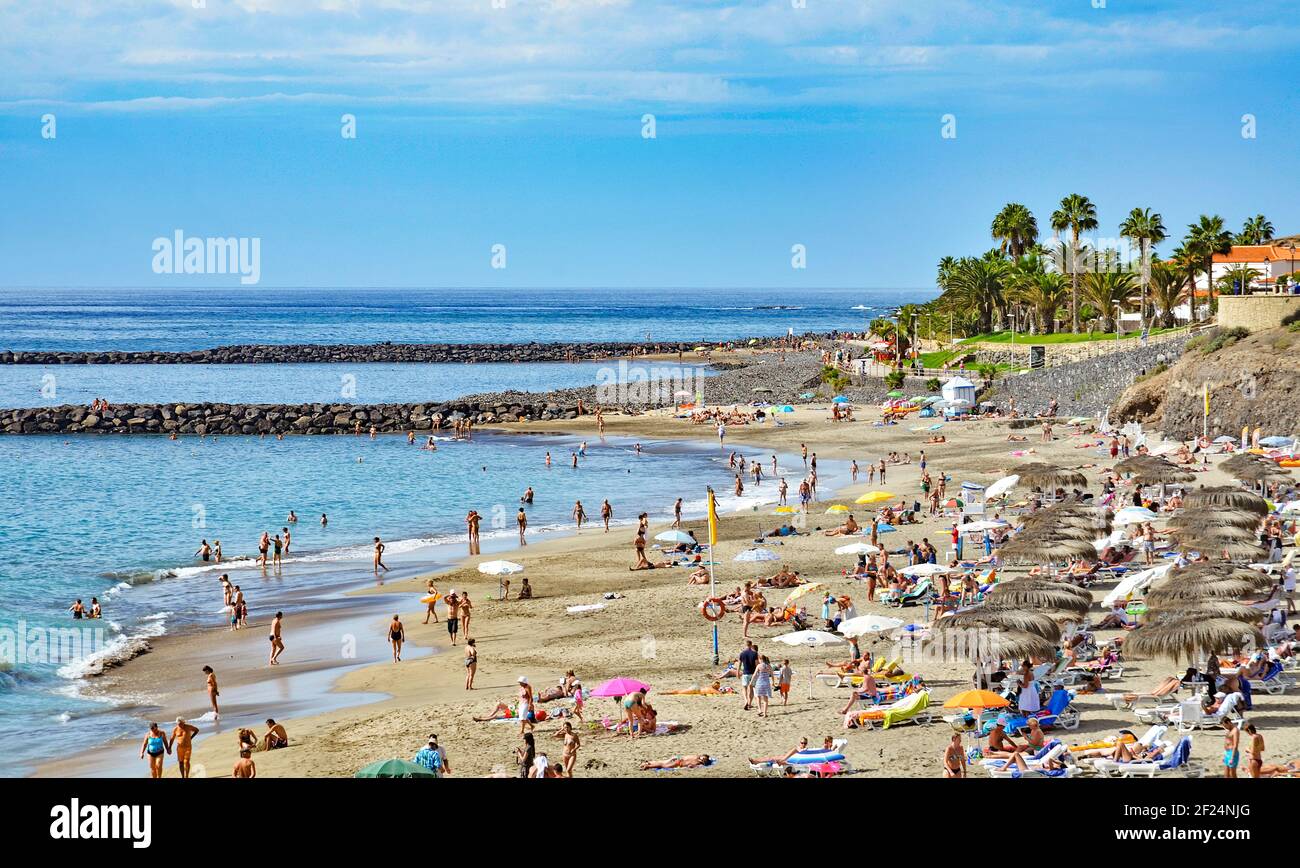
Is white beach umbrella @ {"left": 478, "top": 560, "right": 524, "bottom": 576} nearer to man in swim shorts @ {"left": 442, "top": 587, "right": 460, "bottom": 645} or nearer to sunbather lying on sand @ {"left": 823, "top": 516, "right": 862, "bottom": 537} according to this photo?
man in swim shorts @ {"left": 442, "top": 587, "right": 460, "bottom": 645}

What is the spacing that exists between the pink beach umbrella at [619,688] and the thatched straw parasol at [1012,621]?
4.54 meters

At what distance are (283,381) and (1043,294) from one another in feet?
210

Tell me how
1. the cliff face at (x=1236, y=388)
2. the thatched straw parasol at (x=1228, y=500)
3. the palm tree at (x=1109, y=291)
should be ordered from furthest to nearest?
the palm tree at (x=1109, y=291) → the cliff face at (x=1236, y=388) → the thatched straw parasol at (x=1228, y=500)

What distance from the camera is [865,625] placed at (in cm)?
2019

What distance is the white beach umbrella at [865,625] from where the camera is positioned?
20.1 m

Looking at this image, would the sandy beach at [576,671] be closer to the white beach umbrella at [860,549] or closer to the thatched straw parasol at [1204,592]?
the white beach umbrella at [860,549]

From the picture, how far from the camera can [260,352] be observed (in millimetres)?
139250

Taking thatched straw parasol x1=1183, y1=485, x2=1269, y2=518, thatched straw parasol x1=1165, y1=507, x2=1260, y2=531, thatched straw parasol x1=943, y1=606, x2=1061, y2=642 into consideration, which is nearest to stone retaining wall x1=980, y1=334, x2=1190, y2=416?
thatched straw parasol x1=1183, y1=485, x2=1269, y2=518

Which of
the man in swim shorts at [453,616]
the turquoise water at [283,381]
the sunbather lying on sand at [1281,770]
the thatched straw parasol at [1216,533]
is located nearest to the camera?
the sunbather lying on sand at [1281,770]

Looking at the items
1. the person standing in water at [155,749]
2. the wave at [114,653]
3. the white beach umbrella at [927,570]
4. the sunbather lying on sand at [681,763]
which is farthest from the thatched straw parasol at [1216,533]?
the wave at [114,653]

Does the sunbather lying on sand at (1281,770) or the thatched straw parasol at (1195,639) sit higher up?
the thatched straw parasol at (1195,639)

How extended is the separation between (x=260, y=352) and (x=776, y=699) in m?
130
